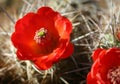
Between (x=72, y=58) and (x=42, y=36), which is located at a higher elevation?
(x=42, y=36)

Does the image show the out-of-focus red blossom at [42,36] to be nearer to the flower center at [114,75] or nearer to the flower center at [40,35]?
the flower center at [40,35]

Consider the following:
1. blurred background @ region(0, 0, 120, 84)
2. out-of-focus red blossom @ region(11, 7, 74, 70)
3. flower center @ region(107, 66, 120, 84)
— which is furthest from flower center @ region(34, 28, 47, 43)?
flower center @ region(107, 66, 120, 84)

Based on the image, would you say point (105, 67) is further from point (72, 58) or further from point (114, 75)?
point (72, 58)

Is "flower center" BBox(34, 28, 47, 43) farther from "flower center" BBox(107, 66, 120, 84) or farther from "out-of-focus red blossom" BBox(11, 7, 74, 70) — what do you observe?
"flower center" BBox(107, 66, 120, 84)

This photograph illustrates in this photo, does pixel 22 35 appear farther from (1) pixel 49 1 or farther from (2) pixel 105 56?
(1) pixel 49 1

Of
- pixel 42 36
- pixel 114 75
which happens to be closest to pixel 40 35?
pixel 42 36

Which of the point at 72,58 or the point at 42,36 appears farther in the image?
the point at 72,58

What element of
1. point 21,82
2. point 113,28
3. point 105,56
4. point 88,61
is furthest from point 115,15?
point 21,82
